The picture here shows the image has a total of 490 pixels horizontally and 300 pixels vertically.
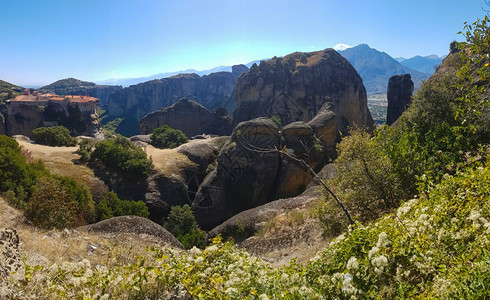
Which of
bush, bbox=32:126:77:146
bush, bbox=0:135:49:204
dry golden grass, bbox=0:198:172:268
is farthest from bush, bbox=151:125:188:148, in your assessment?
dry golden grass, bbox=0:198:172:268

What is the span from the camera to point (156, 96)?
156125 mm

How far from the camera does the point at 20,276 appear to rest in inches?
186

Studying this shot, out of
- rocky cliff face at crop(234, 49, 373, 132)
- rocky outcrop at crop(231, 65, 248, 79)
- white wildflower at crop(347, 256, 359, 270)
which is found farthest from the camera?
rocky outcrop at crop(231, 65, 248, 79)

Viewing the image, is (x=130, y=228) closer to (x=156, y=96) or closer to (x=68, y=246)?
(x=68, y=246)

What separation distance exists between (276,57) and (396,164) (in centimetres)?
7088

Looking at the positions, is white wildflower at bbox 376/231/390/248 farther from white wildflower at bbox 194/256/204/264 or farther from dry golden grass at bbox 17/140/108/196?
dry golden grass at bbox 17/140/108/196

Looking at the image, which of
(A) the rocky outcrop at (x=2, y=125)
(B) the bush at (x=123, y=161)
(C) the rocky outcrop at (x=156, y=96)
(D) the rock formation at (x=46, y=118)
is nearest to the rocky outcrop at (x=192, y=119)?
(D) the rock formation at (x=46, y=118)

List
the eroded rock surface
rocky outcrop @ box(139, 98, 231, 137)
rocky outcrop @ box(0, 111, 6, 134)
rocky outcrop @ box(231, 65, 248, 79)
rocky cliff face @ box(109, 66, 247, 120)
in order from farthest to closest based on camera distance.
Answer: rocky outcrop @ box(231, 65, 248, 79) → rocky cliff face @ box(109, 66, 247, 120) → rocky outcrop @ box(139, 98, 231, 137) → rocky outcrop @ box(0, 111, 6, 134) → the eroded rock surface

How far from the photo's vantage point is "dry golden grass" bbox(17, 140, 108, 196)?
84.7 feet

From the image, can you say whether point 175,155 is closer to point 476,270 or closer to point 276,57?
point 476,270

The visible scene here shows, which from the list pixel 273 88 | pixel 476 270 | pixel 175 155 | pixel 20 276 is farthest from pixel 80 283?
pixel 273 88

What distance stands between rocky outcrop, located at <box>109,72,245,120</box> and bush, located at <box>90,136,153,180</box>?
402ft

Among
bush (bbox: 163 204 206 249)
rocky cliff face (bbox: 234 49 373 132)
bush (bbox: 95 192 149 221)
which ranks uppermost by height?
rocky cliff face (bbox: 234 49 373 132)

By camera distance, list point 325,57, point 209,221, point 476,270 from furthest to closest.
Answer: point 325,57, point 209,221, point 476,270
